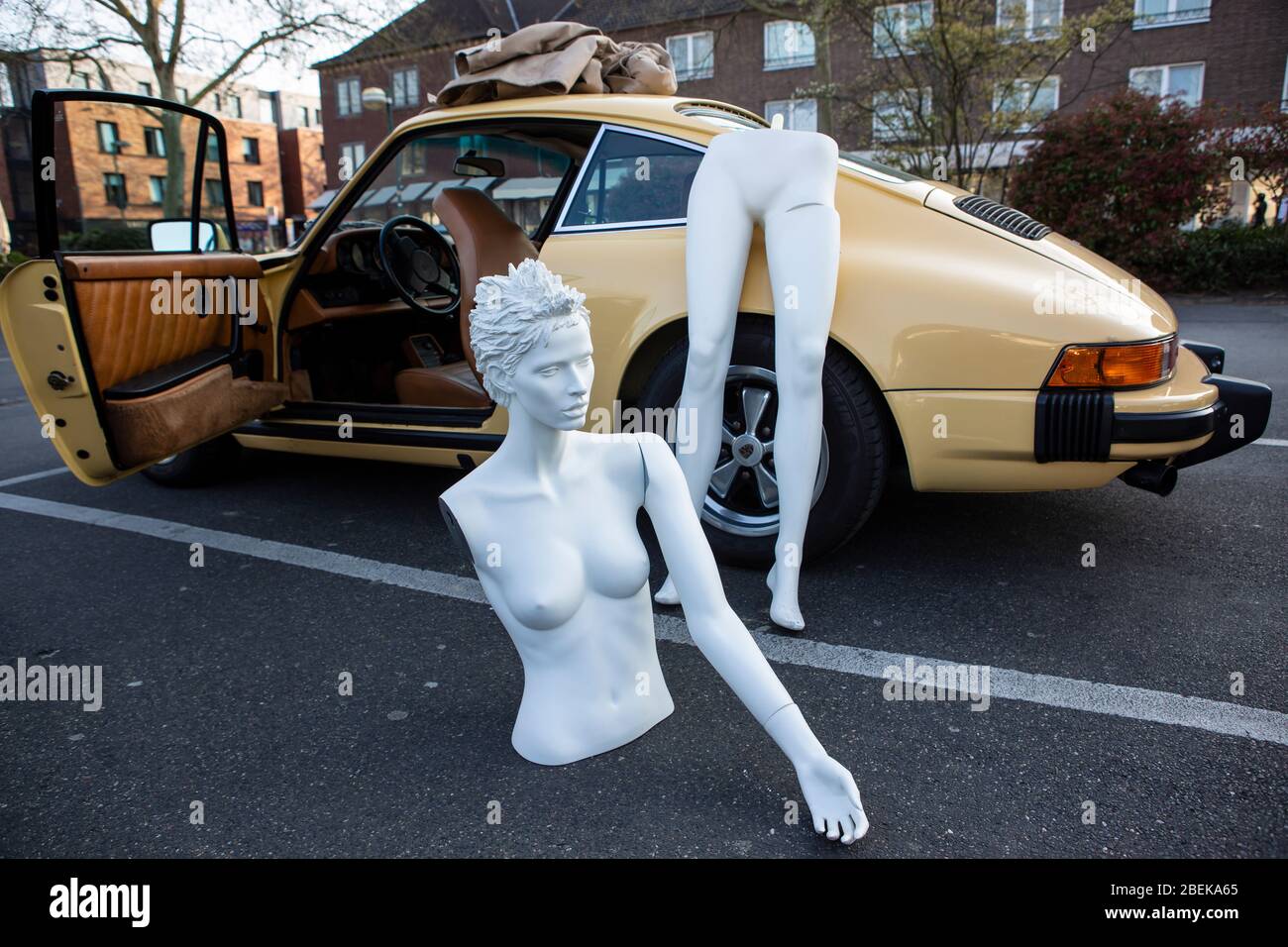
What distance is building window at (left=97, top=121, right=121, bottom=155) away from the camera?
4356cm

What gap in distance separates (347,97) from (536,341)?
→ 4000 cm

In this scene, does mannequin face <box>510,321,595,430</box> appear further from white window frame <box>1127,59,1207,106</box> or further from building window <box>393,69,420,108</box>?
building window <box>393,69,420,108</box>

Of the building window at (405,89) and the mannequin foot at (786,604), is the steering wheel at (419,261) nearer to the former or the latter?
the mannequin foot at (786,604)

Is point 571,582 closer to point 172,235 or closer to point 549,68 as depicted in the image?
point 549,68

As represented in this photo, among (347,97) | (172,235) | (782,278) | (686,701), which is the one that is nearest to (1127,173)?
(782,278)

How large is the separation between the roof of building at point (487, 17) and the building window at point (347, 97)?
5.23 ft

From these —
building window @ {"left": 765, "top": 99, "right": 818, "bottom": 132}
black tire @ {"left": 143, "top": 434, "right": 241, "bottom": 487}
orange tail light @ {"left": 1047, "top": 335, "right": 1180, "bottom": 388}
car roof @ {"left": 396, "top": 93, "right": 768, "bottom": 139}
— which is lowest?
black tire @ {"left": 143, "top": 434, "right": 241, "bottom": 487}

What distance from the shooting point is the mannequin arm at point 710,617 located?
1827mm

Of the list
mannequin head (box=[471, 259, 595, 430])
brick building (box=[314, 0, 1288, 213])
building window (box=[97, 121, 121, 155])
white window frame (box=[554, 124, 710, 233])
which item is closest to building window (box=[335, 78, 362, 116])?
brick building (box=[314, 0, 1288, 213])

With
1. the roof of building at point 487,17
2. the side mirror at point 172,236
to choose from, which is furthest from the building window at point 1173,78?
the side mirror at point 172,236

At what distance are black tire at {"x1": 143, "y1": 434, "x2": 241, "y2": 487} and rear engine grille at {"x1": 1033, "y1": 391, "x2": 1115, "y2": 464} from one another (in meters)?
3.88

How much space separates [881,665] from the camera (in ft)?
8.32

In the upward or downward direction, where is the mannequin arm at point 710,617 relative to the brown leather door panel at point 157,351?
downward

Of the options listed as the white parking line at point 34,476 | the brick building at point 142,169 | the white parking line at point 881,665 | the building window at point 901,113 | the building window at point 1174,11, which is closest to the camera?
the white parking line at point 881,665
